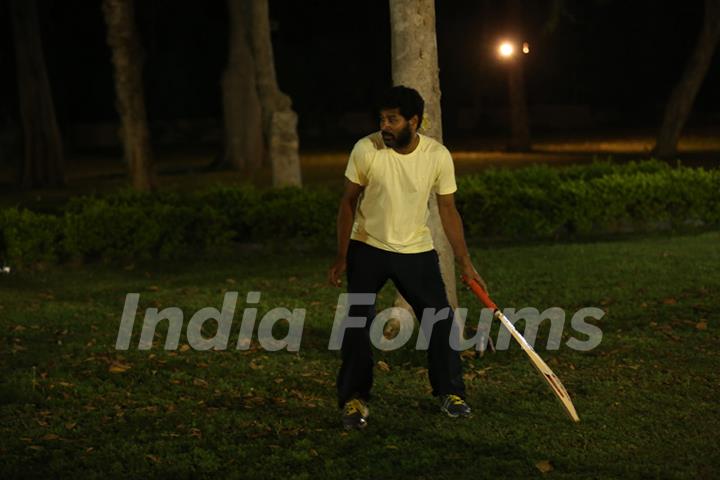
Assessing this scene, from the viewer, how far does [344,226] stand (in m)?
6.79

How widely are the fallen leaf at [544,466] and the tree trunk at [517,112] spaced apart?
3127 cm

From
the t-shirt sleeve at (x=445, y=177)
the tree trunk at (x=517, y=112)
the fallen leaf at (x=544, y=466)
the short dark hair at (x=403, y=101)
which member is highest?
the short dark hair at (x=403, y=101)

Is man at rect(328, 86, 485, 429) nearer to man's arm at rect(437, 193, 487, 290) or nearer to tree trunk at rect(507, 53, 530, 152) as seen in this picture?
man's arm at rect(437, 193, 487, 290)

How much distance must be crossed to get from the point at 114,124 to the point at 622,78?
22200mm

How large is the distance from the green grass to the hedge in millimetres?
2168

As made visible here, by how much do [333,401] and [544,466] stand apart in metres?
1.83

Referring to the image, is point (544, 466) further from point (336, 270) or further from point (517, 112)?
point (517, 112)

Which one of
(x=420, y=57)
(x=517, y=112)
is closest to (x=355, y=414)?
(x=420, y=57)

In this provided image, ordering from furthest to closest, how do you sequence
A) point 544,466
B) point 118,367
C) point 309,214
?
point 309,214
point 118,367
point 544,466

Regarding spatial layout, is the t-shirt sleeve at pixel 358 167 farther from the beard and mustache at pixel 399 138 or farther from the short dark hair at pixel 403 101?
the short dark hair at pixel 403 101

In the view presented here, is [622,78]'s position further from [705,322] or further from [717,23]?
[705,322]

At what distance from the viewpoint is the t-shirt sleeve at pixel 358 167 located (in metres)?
6.60

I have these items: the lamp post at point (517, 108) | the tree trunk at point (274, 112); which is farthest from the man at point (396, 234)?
the lamp post at point (517, 108)

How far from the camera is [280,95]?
19391 mm
